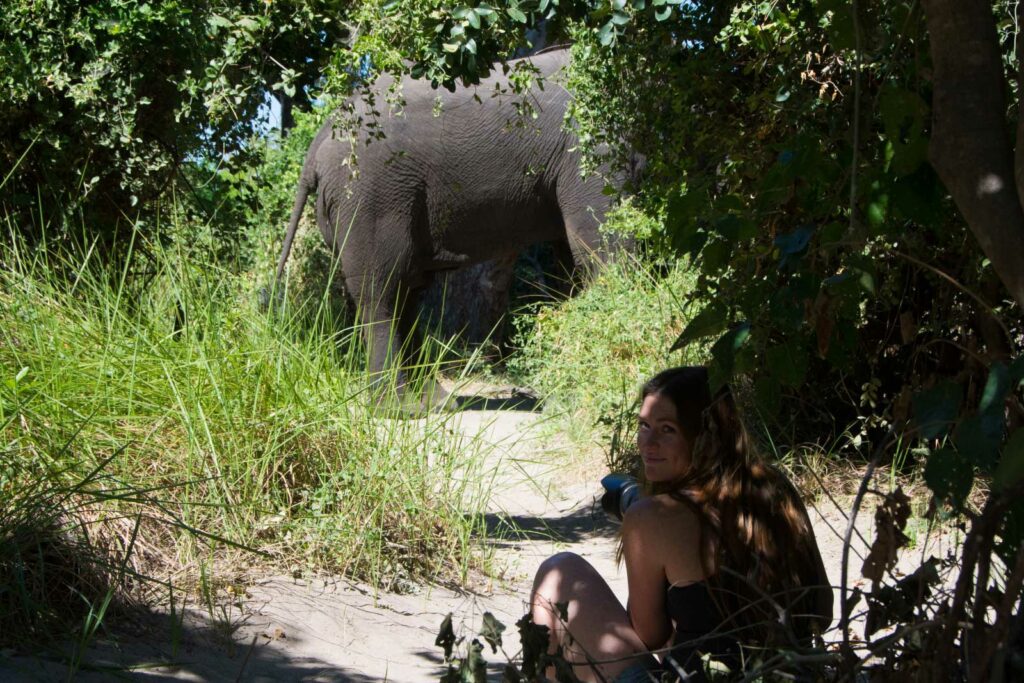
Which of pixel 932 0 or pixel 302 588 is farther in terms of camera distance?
pixel 302 588

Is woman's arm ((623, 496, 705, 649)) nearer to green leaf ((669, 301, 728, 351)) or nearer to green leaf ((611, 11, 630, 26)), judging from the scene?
green leaf ((669, 301, 728, 351))

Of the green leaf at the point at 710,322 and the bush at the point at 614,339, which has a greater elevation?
the green leaf at the point at 710,322

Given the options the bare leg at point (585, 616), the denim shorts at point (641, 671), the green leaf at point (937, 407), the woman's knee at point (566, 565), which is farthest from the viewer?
the woman's knee at point (566, 565)

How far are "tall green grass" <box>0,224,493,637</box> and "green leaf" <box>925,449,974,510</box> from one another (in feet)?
8.26

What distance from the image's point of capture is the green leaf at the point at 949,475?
1.69 m

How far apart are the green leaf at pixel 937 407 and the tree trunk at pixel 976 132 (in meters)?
0.27

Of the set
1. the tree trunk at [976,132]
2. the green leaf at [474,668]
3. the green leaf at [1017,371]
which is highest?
the tree trunk at [976,132]

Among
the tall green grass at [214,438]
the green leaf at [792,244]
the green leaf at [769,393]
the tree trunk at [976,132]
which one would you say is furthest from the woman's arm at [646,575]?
the tall green grass at [214,438]

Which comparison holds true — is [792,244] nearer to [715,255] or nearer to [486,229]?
[715,255]

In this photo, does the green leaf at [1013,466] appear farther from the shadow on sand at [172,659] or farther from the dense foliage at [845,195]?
the shadow on sand at [172,659]

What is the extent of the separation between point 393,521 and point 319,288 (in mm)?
6422

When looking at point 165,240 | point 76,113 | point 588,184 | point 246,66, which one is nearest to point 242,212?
point 165,240

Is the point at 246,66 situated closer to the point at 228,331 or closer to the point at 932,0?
the point at 228,331

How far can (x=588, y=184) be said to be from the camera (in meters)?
8.45
